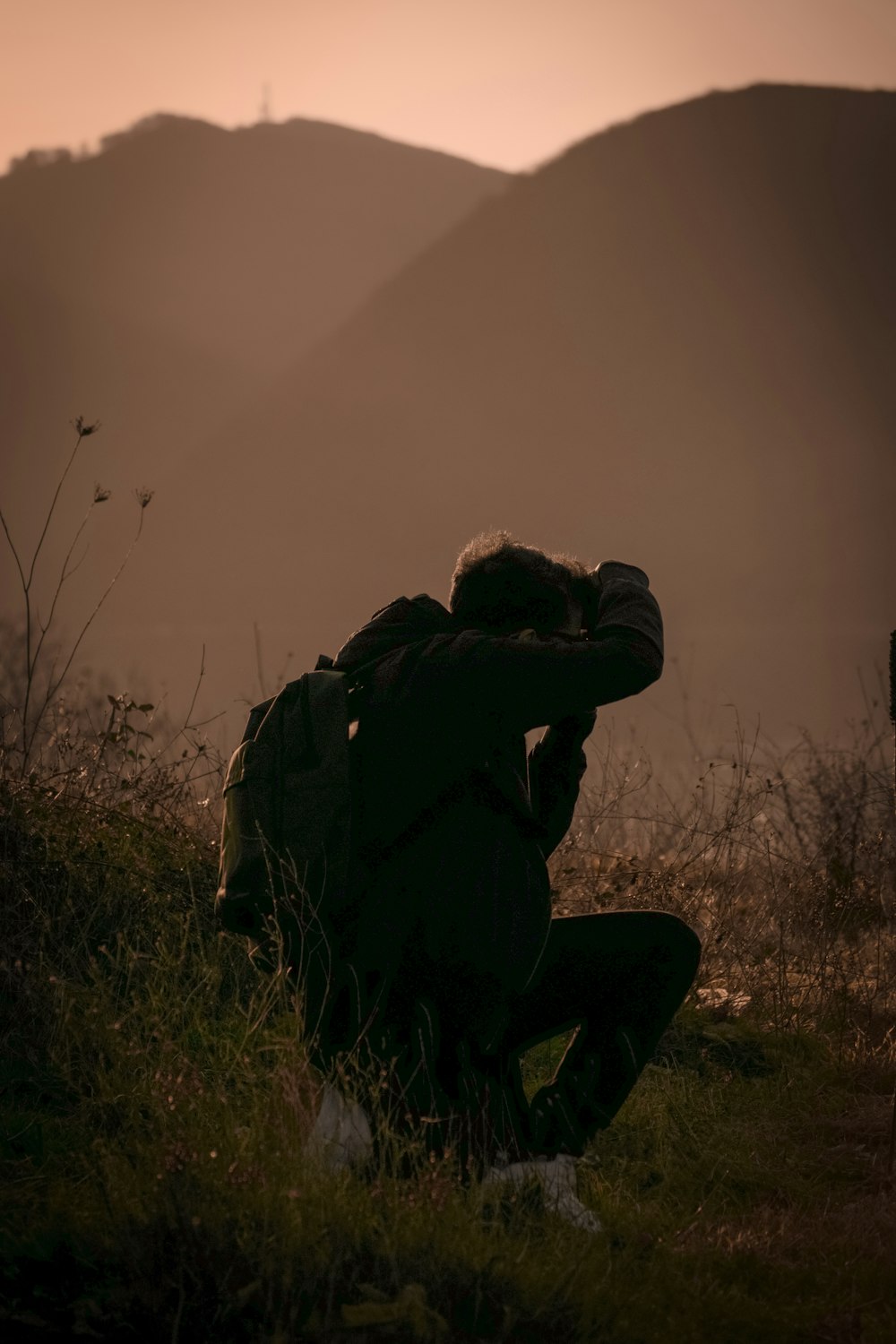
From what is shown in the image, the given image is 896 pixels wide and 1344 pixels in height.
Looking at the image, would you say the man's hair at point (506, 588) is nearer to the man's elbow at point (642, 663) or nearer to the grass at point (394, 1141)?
the man's elbow at point (642, 663)

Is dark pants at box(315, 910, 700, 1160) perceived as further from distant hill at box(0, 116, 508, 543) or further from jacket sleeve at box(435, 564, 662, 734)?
distant hill at box(0, 116, 508, 543)

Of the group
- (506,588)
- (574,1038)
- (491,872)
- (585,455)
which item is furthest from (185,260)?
(491,872)

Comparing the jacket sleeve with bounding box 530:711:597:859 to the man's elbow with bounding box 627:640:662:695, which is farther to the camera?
the jacket sleeve with bounding box 530:711:597:859

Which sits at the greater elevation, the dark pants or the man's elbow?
the man's elbow

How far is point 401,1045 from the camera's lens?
2.68 m

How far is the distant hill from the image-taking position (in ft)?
315

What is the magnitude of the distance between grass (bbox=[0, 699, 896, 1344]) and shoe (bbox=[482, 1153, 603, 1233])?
0.04m

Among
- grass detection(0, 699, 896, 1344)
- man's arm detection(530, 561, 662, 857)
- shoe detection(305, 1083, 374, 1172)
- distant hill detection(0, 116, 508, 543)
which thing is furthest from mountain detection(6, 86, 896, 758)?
distant hill detection(0, 116, 508, 543)

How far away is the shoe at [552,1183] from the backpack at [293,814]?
0.68 meters

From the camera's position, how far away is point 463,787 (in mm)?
2545

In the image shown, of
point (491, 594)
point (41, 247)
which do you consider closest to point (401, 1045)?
point (491, 594)

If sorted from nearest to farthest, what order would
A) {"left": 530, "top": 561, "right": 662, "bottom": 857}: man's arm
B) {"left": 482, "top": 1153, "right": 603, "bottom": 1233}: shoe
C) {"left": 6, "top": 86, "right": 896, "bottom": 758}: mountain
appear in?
1. {"left": 482, "top": 1153, "right": 603, "bottom": 1233}: shoe
2. {"left": 530, "top": 561, "right": 662, "bottom": 857}: man's arm
3. {"left": 6, "top": 86, "right": 896, "bottom": 758}: mountain

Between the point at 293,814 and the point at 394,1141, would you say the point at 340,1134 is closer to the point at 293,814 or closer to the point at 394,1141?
the point at 394,1141

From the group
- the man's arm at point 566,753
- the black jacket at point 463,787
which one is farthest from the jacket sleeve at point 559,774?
the black jacket at point 463,787
